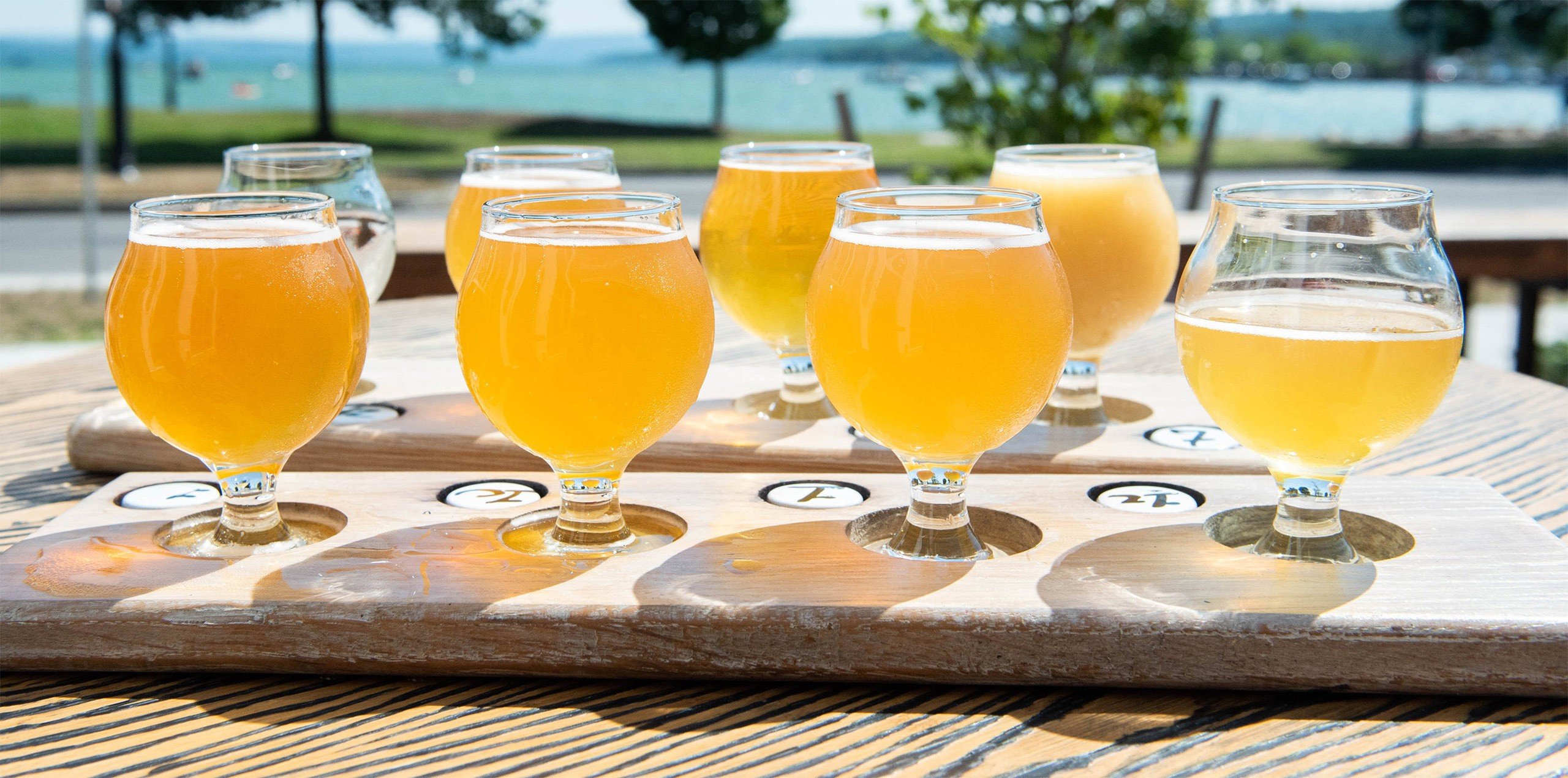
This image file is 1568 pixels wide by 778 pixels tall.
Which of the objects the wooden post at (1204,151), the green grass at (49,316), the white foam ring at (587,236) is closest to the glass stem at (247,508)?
the white foam ring at (587,236)

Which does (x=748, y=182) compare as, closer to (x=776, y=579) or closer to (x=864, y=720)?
(x=776, y=579)

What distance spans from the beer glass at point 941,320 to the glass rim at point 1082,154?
531mm

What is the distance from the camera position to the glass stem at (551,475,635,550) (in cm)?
110

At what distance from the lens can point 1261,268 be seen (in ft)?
3.43

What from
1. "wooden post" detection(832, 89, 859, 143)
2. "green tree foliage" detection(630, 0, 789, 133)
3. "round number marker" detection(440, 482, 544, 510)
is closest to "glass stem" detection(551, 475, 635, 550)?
"round number marker" detection(440, 482, 544, 510)

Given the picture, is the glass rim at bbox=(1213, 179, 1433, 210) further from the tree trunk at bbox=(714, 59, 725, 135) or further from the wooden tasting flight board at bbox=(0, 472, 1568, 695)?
the tree trunk at bbox=(714, 59, 725, 135)

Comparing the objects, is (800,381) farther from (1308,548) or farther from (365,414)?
(1308,548)

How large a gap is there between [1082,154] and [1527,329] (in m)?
3.46

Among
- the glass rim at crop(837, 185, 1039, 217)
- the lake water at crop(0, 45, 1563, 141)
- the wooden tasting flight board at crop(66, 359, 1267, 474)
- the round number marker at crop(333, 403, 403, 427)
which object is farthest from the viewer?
the lake water at crop(0, 45, 1563, 141)

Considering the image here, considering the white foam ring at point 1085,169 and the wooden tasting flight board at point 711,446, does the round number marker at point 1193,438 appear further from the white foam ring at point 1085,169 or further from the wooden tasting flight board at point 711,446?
the white foam ring at point 1085,169

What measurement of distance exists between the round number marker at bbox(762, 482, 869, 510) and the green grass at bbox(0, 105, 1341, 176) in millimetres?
14738

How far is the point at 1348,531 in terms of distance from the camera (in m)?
1.12

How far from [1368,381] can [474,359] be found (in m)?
0.66

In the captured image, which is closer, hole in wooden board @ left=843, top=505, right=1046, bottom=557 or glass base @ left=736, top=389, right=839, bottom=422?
hole in wooden board @ left=843, top=505, right=1046, bottom=557
